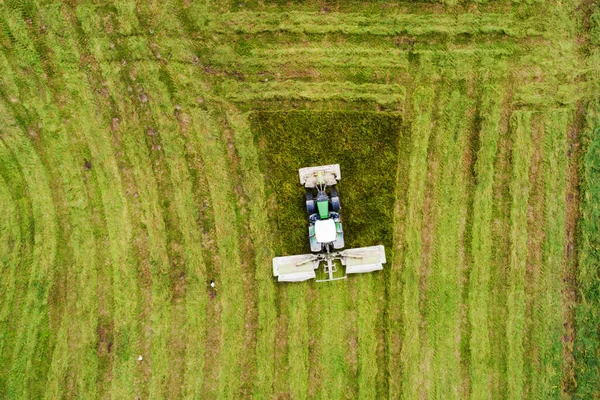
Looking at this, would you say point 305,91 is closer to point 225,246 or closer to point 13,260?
point 225,246

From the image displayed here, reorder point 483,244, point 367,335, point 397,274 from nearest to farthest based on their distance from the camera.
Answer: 1. point 367,335
2. point 397,274
3. point 483,244

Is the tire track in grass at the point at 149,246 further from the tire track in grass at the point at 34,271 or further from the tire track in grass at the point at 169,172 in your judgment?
the tire track in grass at the point at 34,271

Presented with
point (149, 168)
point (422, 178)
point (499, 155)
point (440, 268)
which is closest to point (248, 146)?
point (149, 168)

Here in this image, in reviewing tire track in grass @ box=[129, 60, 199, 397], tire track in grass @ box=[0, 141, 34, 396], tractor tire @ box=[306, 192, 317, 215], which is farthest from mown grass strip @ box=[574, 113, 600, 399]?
tire track in grass @ box=[0, 141, 34, 396]

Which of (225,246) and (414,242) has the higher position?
(225,246)

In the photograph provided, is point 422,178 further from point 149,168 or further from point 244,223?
point 149,168

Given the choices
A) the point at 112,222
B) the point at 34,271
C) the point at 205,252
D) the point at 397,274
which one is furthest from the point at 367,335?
the point at 34,271

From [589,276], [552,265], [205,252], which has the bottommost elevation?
[589,276]
